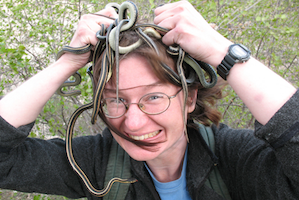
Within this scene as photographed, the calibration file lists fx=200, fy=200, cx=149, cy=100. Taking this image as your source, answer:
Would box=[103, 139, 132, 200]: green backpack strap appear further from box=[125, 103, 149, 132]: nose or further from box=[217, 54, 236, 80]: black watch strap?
box=[217, 54, 236, 80]: black watch strap

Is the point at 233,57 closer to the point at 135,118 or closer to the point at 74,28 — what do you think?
the point at 135,118

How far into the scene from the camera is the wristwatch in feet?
4.42

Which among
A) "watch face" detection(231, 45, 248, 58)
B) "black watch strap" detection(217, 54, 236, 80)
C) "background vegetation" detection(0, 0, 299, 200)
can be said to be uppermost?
"watch face" detection(231, 45, 248, 58)

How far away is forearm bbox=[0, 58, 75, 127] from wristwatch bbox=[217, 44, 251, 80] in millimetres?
1247

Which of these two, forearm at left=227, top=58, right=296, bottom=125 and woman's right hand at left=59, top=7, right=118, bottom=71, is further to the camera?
woman's right hand at left=59, top=7, right=118, bottom=71

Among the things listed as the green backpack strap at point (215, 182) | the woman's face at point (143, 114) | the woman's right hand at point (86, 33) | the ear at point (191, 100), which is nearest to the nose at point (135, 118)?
the woman's face at point (143, 114)

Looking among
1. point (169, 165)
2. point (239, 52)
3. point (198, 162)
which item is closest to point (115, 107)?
point (169, 165)

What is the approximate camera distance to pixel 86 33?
1.56 meters

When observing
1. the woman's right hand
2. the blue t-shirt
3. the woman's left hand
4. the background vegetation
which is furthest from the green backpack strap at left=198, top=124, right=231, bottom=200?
the background vegetation

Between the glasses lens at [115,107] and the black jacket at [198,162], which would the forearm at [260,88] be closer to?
the black jacket at [198,162]

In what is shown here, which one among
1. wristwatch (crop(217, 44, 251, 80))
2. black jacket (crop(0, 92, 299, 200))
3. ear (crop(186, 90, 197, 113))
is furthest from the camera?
ear (crop(186, 90, 197, 113))

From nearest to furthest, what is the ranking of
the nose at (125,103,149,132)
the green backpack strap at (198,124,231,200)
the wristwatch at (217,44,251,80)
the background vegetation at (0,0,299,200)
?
the wristwatch at (217,44,251,80)
the nose at (125,103,149,132)
the green backpack strap at (198,124,231,200)
the background vegetation at (0,0,299,200)

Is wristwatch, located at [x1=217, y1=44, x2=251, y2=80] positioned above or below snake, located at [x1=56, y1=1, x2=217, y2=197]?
above

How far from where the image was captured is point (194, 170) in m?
1.74
